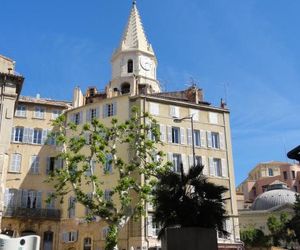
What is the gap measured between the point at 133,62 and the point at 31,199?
25.4m

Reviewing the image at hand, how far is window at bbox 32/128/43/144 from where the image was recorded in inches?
1761

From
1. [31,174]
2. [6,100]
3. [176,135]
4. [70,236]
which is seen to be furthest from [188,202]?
[31,174]

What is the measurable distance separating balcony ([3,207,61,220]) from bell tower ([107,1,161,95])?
1979 centimetres

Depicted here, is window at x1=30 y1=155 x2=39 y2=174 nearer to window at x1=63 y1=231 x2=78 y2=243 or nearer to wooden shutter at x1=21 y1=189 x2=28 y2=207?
wooden shutter at x1=21 y1=189 x2=28 y2=207

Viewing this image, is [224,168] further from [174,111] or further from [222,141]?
[174,111]

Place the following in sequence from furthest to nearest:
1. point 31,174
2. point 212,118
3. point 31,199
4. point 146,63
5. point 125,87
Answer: point 146,63 → point 125,87 → point 212,118 → point 31,174 → point 31,199

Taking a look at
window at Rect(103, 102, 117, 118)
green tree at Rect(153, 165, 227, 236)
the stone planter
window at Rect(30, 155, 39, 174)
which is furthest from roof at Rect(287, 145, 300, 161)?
window at Rect(30, 155, 39, 174)

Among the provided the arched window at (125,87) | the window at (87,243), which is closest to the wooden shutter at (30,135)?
the window at (87,243)

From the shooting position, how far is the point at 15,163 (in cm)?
4306

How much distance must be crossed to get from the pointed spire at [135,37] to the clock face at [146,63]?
4.82 ft

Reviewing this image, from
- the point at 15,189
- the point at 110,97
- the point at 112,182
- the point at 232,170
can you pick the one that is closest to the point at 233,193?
the point at 232,170

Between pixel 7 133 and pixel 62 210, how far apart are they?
10376mm

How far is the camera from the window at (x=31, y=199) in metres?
42.0

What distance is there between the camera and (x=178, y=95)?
4956 cm
